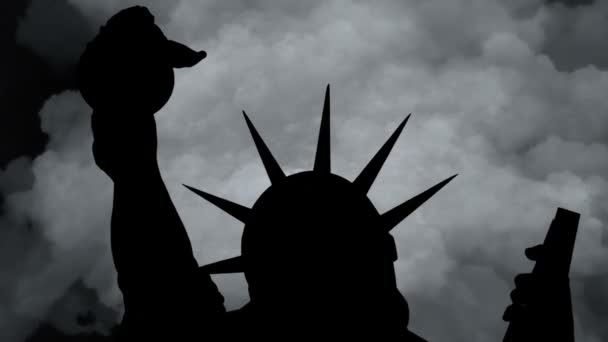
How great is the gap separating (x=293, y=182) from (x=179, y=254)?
1.86 metres

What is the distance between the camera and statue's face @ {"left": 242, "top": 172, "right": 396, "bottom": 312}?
708 cm

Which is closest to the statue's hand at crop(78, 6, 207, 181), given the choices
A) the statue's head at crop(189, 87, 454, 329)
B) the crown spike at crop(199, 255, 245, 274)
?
the statue's head at crop(189, 87, 454, 329)

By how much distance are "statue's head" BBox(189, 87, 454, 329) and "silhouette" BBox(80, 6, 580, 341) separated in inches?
0.5

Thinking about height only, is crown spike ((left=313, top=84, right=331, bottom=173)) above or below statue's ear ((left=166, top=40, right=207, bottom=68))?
above

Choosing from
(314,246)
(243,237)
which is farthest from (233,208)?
(314,246)

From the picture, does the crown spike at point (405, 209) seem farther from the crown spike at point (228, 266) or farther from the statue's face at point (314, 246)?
the crown spike at point (228, 266)

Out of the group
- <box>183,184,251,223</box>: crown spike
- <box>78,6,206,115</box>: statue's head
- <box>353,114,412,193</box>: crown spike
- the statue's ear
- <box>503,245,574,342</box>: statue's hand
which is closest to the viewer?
<box>78,6,206,115</box>: statue's head

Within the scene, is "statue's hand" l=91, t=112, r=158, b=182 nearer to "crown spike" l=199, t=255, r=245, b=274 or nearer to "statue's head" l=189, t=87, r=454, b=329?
"statue's head" l=189, t=87, r=454, b=329

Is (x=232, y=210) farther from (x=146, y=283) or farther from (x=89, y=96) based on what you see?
(x=89, y=96)

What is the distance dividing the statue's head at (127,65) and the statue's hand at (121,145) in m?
0.13

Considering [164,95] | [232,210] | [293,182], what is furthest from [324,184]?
[164,95]

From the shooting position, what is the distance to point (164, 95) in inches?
236

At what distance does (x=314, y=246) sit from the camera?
23.5 ft

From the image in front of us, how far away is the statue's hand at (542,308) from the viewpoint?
25.0ft
